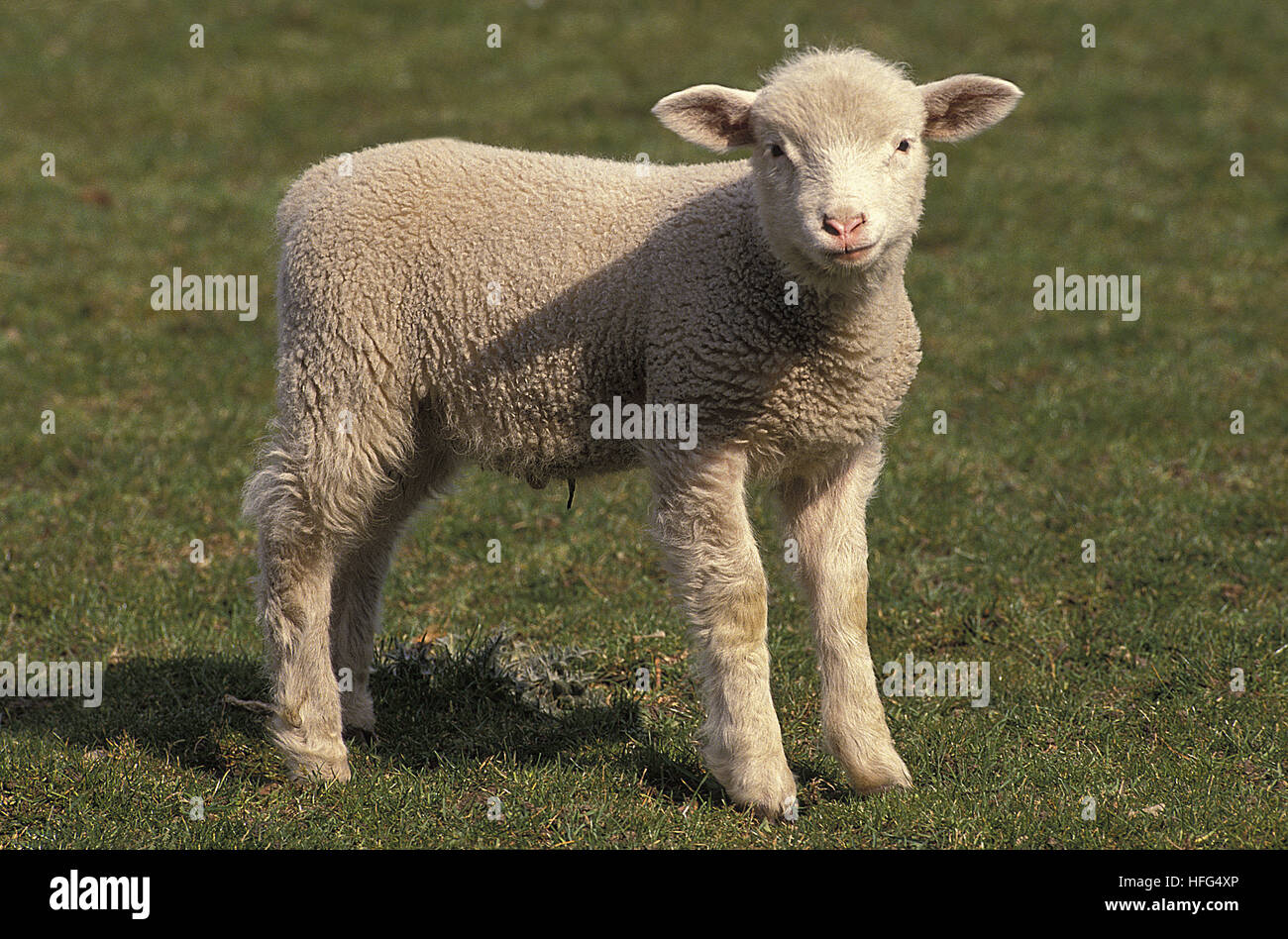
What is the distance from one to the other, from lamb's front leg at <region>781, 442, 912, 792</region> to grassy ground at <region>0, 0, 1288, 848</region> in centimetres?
19

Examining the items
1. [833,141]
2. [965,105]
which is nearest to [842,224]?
[833,141]

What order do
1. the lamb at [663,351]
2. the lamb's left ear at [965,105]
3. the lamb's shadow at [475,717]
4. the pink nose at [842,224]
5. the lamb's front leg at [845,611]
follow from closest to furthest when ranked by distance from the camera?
the pink nose at [842,224]
the lamb at [663,351]
the lamb's left ear at [965,105]
the lamb's front leg at [845,611]
the lamb's shadow at [475,717]

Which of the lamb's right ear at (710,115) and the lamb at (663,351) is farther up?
the lamb's right ear at (710,115)

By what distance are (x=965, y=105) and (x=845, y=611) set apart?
1.78 meters

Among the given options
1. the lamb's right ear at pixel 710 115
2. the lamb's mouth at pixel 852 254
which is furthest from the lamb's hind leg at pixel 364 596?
the lamb's mouth at pixel 852 254

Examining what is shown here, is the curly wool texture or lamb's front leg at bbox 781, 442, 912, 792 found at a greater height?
the curly wool texture

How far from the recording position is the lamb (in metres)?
4.57

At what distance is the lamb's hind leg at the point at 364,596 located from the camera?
225 inches

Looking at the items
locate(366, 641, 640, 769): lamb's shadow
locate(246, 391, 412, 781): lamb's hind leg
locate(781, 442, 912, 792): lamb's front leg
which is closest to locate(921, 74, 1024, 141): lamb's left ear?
locate(781, 442, 912, 792): lamb's front leg

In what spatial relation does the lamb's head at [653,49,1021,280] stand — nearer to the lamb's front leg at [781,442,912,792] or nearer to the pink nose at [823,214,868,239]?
the pink nose at [823,214,868,239]

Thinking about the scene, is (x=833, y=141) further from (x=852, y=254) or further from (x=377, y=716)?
(x=377, y=716)

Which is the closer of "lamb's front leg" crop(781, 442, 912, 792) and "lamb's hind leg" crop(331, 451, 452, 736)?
"lamb's front leg" crop(781, 442, 912, 792)

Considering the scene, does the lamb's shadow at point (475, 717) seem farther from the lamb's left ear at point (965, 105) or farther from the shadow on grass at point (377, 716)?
the lamb's left ear at point (965, 105)

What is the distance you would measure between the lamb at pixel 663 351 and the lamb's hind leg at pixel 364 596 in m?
0.03
